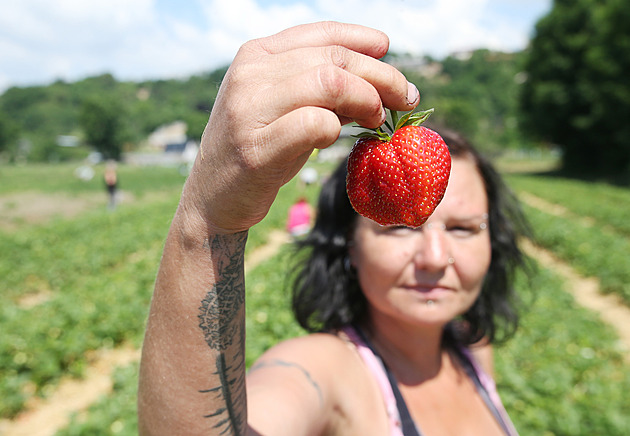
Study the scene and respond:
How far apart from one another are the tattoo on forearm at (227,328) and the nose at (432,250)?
2.32 feet

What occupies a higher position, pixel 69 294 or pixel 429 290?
pixel 429 290

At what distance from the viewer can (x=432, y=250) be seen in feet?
4.86

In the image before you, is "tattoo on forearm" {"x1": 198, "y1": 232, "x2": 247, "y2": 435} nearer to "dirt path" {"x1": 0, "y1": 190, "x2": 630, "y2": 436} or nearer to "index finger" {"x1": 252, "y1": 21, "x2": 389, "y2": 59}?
"index finger" {"x1": 252, "y1": 21, "x2": 389, "y2": 59}

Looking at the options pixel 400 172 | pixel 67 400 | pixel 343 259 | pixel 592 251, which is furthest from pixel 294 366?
pixel 592 251

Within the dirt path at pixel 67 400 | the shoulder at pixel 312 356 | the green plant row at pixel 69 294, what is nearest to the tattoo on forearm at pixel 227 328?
the shoulder at pixel 312 356

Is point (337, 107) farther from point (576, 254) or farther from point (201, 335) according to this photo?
point (576, 254)

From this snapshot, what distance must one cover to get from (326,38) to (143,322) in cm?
618

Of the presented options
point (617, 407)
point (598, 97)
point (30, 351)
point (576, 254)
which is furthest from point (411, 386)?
point (598, 97)

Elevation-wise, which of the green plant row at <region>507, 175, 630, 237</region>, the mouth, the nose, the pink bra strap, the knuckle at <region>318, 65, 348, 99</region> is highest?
the knuckle at <region>318, 65, 348, 99</region>

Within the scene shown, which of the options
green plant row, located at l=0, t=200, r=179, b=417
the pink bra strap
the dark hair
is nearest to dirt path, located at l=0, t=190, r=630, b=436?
green plant row, located at l=0, t=200, r=179, b=417

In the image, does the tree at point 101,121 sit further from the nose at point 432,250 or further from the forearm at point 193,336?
the forearm at point 193,336

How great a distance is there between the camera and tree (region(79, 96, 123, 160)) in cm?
8050

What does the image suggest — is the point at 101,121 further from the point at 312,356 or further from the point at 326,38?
the point at 326,38

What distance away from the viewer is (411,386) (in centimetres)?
181
